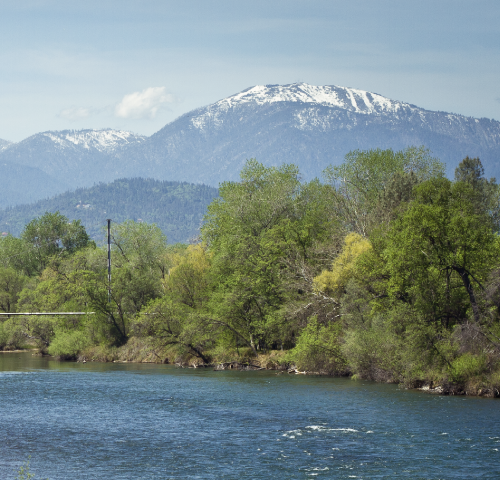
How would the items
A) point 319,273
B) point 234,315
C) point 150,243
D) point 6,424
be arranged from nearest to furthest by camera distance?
1. point 6,424
2. point 319,273
3. point 234,315
4. point 150,243

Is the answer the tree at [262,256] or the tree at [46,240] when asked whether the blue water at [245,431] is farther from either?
the tree at [46,240]

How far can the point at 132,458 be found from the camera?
102ft

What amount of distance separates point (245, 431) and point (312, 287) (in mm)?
27490

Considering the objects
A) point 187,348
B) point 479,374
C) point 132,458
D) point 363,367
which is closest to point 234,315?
point 187,348

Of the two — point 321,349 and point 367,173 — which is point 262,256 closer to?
point 321,349

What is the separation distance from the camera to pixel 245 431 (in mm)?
36781

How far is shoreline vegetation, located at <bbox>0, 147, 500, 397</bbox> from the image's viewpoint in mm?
46312

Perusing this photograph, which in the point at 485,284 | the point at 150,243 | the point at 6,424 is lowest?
the point at 6,424

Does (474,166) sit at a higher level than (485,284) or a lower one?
higher

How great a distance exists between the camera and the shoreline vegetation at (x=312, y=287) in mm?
46312

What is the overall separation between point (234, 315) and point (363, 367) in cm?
1854

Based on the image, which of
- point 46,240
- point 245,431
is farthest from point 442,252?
point 46,240

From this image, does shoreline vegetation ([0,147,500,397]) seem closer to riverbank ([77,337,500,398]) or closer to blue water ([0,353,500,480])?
riverbank ([77,337,500,398])

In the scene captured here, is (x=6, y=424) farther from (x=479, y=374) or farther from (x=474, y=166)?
(x=474, y=166)
